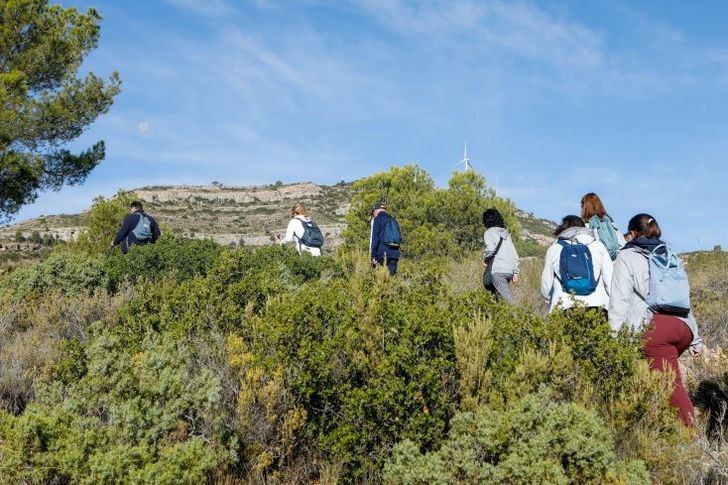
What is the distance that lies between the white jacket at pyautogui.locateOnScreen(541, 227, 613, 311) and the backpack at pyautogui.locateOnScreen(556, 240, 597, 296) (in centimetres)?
4

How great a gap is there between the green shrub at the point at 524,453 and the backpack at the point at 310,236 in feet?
22.3

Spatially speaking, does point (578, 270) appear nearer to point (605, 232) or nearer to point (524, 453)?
point (605, 232)

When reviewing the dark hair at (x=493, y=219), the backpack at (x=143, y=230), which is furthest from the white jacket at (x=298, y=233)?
the dark hair at (x=493, y=219)

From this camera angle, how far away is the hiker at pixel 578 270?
4.97 meters

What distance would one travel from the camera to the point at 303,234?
9836 millimetres

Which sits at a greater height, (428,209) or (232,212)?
(232,212)

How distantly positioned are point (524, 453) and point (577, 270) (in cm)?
236

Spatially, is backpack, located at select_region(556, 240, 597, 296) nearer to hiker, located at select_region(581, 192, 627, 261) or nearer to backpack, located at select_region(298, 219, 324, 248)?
hiker, located at select_region(581, 192, 627, 261)

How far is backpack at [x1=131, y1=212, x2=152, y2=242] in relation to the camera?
1007 cm

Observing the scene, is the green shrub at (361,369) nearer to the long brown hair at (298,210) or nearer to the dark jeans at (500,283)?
the dark jeans at (500,283)

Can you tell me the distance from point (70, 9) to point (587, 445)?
53.3 ft

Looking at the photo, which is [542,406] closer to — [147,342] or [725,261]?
[147,342]

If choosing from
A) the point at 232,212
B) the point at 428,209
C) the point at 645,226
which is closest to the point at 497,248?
the point at 645,226

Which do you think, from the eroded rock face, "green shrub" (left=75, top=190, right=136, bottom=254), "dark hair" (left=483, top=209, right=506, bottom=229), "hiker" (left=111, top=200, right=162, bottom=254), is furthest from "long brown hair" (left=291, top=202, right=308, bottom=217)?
the eroded rock face
